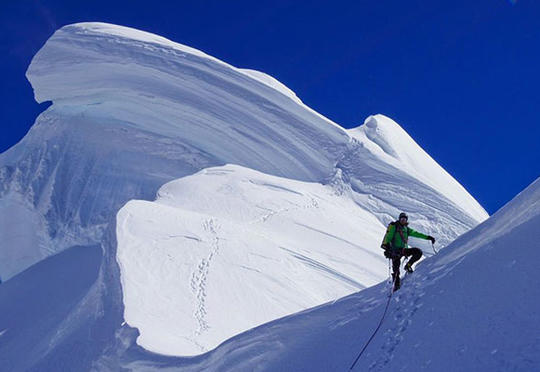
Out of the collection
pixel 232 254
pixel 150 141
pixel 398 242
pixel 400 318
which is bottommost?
pixel 400 318

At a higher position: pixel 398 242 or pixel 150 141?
pixel 150 141

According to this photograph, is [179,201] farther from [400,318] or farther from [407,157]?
[400,318]

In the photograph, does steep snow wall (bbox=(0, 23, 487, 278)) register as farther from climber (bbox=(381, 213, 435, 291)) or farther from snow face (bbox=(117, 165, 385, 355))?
climber (bbox=(381, 213, 435, 291))

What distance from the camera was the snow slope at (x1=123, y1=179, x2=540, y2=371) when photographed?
523cm

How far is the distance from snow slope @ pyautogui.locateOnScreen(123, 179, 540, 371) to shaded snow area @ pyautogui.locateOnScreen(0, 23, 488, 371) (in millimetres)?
3411

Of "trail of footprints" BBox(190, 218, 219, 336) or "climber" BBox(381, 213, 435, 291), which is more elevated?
"trail of footprints" BBox(190, 218, 219, 336)

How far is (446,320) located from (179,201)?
1343 centimetres

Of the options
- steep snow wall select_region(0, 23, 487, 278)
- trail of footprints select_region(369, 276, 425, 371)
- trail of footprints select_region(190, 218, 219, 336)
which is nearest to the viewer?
trail of footprints select_region(369, 276, 425, 371)

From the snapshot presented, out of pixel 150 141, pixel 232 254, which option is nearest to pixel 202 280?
pixel 232 254

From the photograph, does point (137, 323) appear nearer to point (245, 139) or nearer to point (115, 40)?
point (245, 139)

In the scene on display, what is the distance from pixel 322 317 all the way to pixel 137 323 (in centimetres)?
453

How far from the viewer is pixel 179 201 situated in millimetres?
18750

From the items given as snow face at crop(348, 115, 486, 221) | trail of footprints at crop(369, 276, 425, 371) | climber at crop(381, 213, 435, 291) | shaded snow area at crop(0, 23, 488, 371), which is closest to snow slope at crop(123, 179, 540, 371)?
trail of footprints at crop(369, 276, 425, 371)

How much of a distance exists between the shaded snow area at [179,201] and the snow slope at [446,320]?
3.41 m
